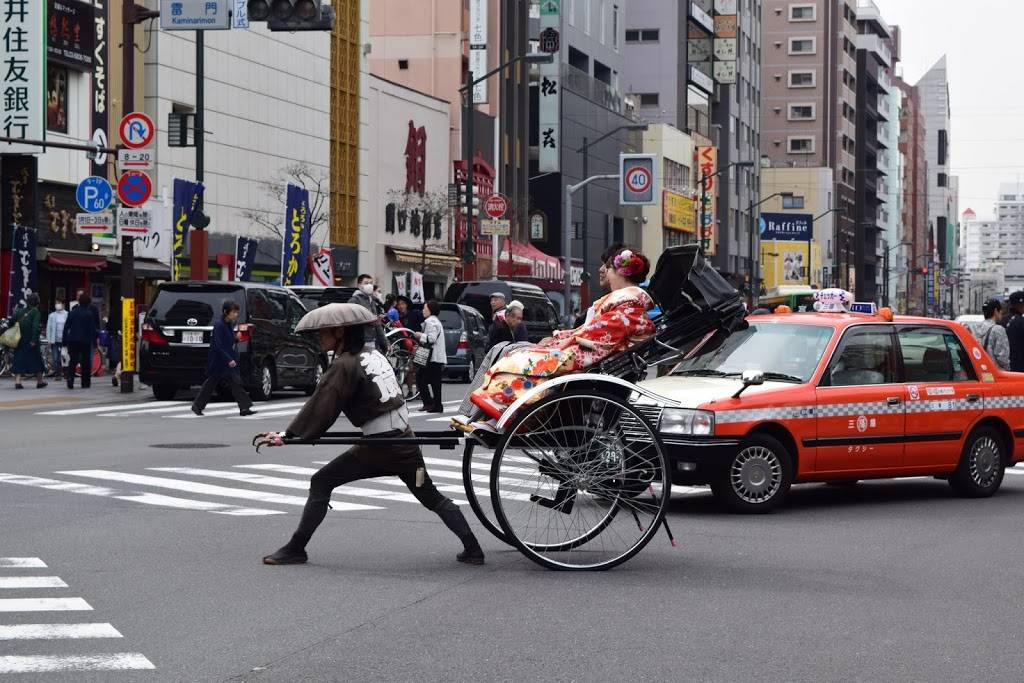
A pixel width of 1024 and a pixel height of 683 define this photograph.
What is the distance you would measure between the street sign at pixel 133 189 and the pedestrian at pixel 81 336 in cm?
219

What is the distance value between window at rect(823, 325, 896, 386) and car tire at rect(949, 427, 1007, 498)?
1.08m

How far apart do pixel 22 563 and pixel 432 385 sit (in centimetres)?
1516

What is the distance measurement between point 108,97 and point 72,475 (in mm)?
27567

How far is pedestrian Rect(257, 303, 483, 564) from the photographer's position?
9.35 m

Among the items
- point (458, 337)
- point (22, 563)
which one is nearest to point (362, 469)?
point (22, 563)

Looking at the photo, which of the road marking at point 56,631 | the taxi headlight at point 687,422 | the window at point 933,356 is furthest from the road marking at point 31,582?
the window at point 933,356

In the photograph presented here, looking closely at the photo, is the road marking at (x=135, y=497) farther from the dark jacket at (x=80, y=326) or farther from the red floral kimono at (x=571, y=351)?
the dark jacket at (x=80, y=326)

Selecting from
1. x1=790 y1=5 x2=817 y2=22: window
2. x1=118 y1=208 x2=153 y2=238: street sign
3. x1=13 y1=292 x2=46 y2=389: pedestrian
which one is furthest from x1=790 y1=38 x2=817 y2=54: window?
x1=118 y1=208 x2=153 y2=238: street sign

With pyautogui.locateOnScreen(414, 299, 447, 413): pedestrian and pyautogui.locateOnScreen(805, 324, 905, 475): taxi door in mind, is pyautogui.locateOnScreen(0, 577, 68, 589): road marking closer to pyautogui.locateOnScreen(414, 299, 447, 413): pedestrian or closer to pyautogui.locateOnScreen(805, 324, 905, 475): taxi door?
pyautogui.locateOnScreen(805, 324, 905, 475): taxi door

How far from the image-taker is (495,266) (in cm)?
7019

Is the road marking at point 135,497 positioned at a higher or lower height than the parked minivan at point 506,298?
lower

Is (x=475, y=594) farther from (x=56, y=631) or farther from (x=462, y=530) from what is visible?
(x=56, y=631)

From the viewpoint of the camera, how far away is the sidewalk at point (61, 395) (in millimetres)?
26141

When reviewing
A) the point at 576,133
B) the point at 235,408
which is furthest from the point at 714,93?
the point at 235,408
